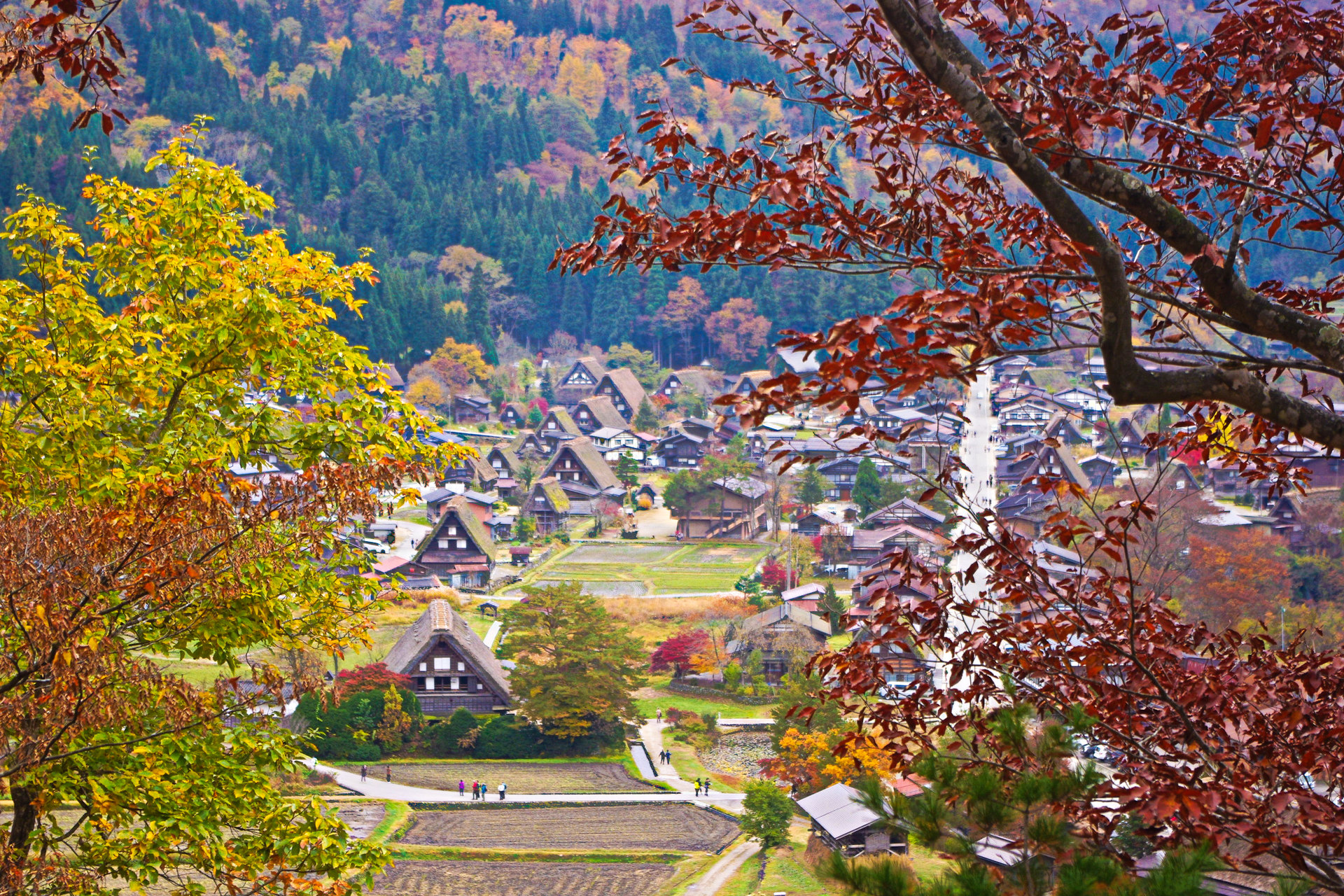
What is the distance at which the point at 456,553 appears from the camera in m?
31.8

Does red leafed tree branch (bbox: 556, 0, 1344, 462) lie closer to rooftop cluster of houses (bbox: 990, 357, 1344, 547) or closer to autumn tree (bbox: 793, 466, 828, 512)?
rooftop cluster of houses (bbox: 990, 357, 1344, 547)

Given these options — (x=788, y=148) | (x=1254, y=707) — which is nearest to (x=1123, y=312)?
(x=788, y=148)

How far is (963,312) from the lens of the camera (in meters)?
2.46

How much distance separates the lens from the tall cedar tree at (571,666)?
20.9 m

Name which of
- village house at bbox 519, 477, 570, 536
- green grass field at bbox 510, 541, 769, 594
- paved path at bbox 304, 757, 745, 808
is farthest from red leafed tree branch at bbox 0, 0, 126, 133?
village house at bbox 519, 477, 570, 536

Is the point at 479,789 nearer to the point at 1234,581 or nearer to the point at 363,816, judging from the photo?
the point at 363,816

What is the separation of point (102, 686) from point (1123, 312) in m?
3.78

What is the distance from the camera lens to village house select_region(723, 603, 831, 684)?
2430cm

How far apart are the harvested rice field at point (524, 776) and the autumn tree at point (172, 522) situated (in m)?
13.9

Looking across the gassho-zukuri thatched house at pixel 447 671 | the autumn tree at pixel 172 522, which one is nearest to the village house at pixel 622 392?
the gassho-zukuri thatched house at pixel 447 671

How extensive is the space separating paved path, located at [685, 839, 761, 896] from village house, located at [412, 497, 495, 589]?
54.2 feet

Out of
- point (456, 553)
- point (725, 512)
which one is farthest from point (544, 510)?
point (456, 553)

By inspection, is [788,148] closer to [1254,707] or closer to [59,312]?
[1254,707]

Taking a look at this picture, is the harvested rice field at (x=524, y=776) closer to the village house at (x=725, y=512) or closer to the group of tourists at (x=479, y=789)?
the group of tourists at (x=479, y=789)
